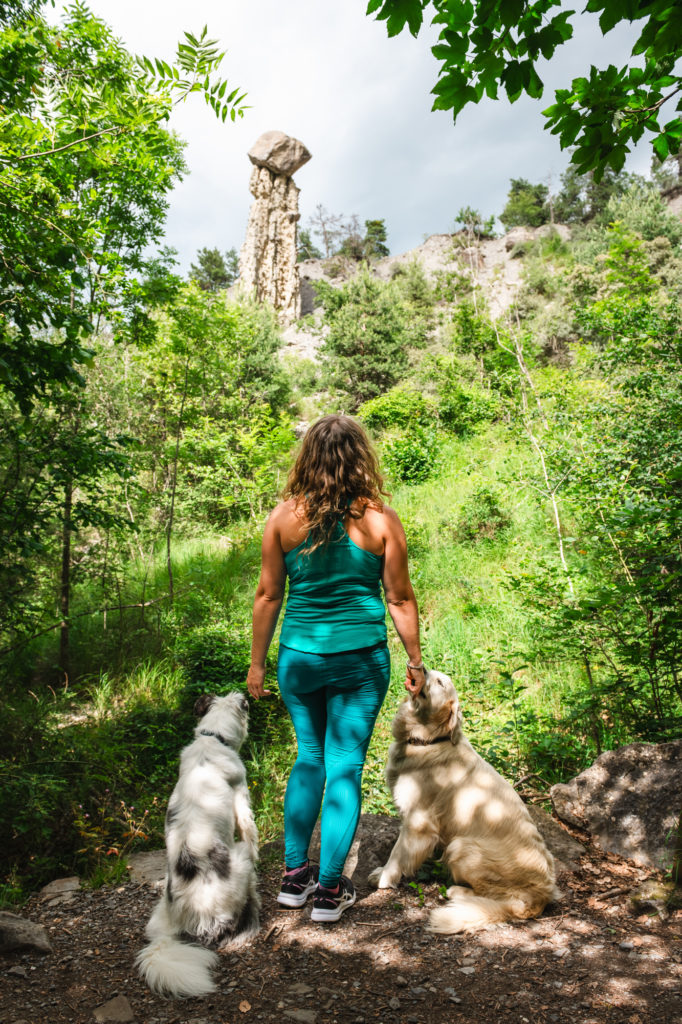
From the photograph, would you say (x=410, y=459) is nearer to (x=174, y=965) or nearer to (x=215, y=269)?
(x=174, y=965)

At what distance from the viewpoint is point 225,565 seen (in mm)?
8461

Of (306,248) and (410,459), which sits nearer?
(410,459)

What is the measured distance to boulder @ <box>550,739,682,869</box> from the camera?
8.81ft

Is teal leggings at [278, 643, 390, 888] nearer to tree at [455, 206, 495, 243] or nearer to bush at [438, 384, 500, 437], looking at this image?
bush at [438, 384, 500, 437]

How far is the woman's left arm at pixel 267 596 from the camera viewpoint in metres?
2.33

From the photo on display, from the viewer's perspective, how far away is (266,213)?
3158cm

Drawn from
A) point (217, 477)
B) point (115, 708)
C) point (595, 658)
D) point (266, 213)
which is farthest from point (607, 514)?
point (266, 213)

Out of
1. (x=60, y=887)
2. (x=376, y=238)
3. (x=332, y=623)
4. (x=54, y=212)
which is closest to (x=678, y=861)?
(x=332, y=623)

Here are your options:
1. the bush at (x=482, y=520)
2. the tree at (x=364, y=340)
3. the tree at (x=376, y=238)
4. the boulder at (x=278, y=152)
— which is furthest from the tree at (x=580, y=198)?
the bush at (x=482, y=520)

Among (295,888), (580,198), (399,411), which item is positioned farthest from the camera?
(580,198)

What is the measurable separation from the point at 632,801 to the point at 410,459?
34.3 ft

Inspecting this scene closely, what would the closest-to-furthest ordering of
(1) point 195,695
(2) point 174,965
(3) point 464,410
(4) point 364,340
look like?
(2) point 174,965
(1) point 195,695
(3) point 464,410
(4) point 364,340

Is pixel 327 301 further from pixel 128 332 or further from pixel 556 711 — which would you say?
pixel 556 711

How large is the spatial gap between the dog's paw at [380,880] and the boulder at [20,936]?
1.37 metres
